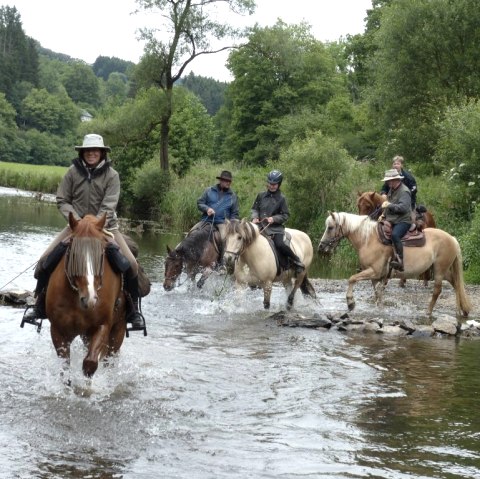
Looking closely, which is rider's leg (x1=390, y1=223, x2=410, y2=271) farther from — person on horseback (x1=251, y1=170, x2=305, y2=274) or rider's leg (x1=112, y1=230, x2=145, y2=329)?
rider's leg (x1=112, y1=230, x2=145, y2=329)

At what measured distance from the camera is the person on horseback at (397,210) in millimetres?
16438

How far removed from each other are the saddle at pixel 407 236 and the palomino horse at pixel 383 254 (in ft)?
0.30

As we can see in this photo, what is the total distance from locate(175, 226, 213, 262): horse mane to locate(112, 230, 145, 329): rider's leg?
791 cm

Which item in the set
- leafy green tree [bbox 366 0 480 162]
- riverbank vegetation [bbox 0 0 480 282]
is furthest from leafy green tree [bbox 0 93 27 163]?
leafy green tree [bbox 366 0 480 162]

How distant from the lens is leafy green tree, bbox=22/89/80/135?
145m

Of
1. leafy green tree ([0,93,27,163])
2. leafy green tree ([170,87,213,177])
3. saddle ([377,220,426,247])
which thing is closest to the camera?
saddle ([377,220,426,247])

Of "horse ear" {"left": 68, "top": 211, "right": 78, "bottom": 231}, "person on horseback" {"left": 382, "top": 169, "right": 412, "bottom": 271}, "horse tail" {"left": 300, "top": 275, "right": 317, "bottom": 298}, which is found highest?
"person on horseback" {"left": 382, "top": 169, "right": 412, "bottom": 271}

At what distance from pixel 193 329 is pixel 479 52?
27.5 metres

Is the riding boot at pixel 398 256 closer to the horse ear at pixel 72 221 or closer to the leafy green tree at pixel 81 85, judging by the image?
the horse ear at pixel 72 221

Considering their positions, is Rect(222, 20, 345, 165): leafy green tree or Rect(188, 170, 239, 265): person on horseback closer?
Rect(188, 170, 239, 265): person on horseback

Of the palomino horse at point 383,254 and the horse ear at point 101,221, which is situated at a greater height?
the horse ear at point 101,221

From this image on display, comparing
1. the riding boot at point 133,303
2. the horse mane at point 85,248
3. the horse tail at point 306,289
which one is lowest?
the horse tail at point 306,289

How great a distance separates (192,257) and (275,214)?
8.74 feet

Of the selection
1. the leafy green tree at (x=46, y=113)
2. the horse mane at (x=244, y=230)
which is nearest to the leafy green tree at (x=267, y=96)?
the horse mane at (x=244, y=230)
